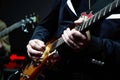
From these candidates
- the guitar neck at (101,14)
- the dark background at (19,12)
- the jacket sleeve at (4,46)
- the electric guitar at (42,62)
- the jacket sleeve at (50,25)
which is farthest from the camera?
the dark background at (19,12)

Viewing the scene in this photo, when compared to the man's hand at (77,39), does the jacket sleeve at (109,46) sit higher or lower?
lower

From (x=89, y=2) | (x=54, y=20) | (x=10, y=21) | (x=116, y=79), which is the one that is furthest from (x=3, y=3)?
(x=116, y=79)

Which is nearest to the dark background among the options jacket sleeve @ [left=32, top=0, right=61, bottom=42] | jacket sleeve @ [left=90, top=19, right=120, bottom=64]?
jacket sleeve @ [left=32, top=0, right=61, bottom=42]

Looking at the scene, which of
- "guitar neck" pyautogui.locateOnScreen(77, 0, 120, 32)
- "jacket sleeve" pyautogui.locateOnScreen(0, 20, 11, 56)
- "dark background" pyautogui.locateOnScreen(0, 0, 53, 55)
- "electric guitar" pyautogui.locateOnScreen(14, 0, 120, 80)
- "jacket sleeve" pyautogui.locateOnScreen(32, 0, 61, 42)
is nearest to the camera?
"guitar neck" pyautogui.locateOnScreen(77, 0, 120, 32)

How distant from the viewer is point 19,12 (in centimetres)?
437

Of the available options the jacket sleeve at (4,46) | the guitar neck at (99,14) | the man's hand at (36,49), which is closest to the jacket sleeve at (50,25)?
the man's hand at (36,49)

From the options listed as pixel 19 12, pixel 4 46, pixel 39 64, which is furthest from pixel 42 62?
pixel 19 12

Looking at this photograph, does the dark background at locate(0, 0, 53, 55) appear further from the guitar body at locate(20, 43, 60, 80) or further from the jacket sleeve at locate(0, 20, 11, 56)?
the guitar body at locate(20, 43, 60, 80)

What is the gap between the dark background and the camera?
4219mm

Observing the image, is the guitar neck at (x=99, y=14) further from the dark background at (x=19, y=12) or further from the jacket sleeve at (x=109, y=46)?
the dark background at (x=19, y=12)

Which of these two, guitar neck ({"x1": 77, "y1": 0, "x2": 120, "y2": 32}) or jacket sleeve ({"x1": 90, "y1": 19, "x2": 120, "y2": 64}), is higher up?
guitar neck ({"x1": 77, "y1": 0, "x2": 120, "y2": 32})

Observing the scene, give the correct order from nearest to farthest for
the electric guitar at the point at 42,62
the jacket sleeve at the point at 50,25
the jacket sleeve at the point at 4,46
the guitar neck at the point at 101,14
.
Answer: the guitar neck at the point at 101,14
the electric guitar at the point at 42,62
the jacket sleeve at the point at 50,25
the jacket sleeve at the point at 4,46

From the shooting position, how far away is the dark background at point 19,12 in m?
4.22

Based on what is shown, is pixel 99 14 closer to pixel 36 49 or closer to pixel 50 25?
pixel 36 49
